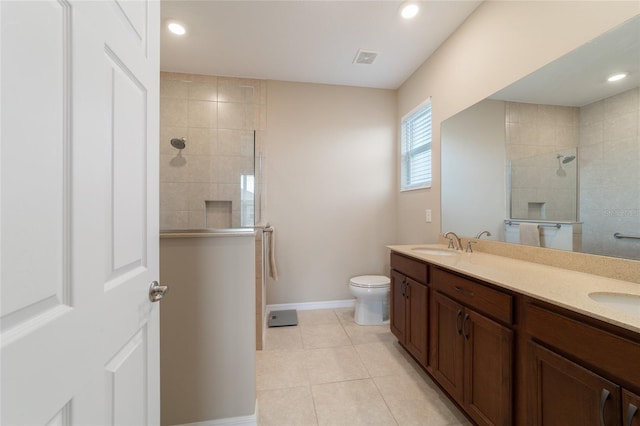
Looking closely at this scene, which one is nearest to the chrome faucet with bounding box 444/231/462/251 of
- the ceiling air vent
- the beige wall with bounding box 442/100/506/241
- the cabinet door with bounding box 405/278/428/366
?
the beige wall with bounding box 442/100/506/241

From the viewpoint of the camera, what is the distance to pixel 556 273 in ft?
4.32

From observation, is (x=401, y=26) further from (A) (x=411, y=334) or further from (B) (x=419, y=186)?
(A) (x=411, y=334)

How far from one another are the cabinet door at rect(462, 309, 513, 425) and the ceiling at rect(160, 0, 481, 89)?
2.22 metres

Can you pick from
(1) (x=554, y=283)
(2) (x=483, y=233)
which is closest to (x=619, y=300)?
(1) (x=554, y=283)

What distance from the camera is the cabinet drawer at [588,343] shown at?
0.74m

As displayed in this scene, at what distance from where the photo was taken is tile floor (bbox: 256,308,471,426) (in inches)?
59.2

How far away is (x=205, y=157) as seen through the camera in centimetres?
155

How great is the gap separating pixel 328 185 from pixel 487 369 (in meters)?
2.30

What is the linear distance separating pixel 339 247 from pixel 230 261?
192 cm

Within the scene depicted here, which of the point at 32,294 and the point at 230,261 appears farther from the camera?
the point at 230,261

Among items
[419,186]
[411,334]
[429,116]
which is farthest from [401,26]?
[411,334]

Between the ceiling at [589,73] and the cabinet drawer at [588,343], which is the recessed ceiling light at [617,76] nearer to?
the ceiling at [589,73]

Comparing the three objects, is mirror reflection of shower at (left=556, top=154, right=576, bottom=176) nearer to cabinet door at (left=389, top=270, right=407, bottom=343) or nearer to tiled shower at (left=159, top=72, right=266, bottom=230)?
cabinet door at (left=389, top=270, right=407, bottom=343)

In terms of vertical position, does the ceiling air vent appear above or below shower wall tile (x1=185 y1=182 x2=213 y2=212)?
above
